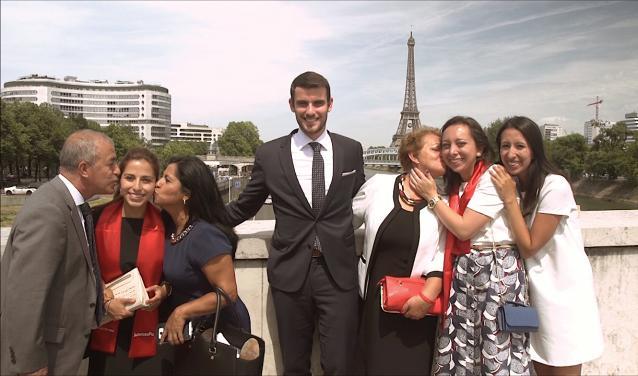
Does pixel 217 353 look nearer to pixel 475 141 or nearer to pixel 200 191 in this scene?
pixel 200 191

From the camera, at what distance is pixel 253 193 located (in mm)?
2840

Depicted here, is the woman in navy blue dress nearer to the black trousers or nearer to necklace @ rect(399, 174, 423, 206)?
the black trousers

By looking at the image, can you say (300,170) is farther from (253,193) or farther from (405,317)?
(405,317)

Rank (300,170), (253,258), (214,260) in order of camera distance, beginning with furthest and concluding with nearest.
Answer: (253,258)
(300,170)
(214,260)

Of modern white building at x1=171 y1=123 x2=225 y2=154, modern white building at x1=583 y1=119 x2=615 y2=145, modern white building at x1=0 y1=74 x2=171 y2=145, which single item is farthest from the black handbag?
modern white building at x1=171 y1=123 x2=225 y2=154

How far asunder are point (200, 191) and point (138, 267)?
0.54 metres

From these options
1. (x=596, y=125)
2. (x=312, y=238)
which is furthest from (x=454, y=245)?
(x=596, y=125)

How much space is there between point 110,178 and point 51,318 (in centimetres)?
76

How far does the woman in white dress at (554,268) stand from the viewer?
8.20ft

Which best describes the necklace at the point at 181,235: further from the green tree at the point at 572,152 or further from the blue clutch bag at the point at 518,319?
the green tree at the point at 572,152

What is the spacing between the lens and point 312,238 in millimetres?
2621

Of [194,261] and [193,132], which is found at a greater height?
[193,132]

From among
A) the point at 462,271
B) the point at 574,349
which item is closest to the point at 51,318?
the point at 462,271

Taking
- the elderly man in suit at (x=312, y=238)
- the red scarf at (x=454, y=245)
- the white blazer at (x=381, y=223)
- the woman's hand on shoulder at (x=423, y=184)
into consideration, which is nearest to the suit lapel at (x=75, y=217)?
the elderly man in suit at (x=312, y=238)
